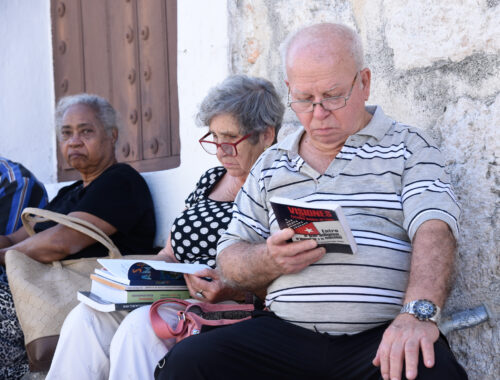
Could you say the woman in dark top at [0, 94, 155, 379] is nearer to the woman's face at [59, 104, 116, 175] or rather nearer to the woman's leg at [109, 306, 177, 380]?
the woman's face at [59, 104, 116, 175]

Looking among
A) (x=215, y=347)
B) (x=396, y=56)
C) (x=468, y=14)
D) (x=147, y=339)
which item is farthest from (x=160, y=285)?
(x=468, y=14)

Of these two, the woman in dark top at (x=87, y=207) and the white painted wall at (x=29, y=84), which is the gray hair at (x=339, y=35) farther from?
the white painted wall at (x=29, y=84)

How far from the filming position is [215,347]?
195cm

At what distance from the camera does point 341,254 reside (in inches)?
78.8

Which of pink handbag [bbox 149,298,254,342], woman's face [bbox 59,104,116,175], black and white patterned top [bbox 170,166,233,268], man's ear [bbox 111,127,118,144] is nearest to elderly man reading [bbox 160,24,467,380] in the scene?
pink handbag [bbox 149,298,254,342]

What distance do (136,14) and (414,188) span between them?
9.88 feet

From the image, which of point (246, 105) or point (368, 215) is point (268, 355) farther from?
point (246, 105)

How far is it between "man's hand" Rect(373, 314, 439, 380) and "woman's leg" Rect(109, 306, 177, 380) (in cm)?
92

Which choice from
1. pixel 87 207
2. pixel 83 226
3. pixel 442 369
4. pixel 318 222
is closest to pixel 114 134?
pixel 87 207

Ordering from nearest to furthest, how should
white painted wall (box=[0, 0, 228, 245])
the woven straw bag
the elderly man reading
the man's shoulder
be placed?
Answer: the elderly man reading, the man's shoulder, the woven straw bag, white painted wall (box=[0, 0, 228, 245])

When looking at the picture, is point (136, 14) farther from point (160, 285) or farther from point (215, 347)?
point (215, 347)

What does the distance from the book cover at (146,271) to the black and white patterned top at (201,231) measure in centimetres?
20

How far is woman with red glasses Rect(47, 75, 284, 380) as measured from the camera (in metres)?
2.34

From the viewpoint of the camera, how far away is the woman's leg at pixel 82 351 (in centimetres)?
249
